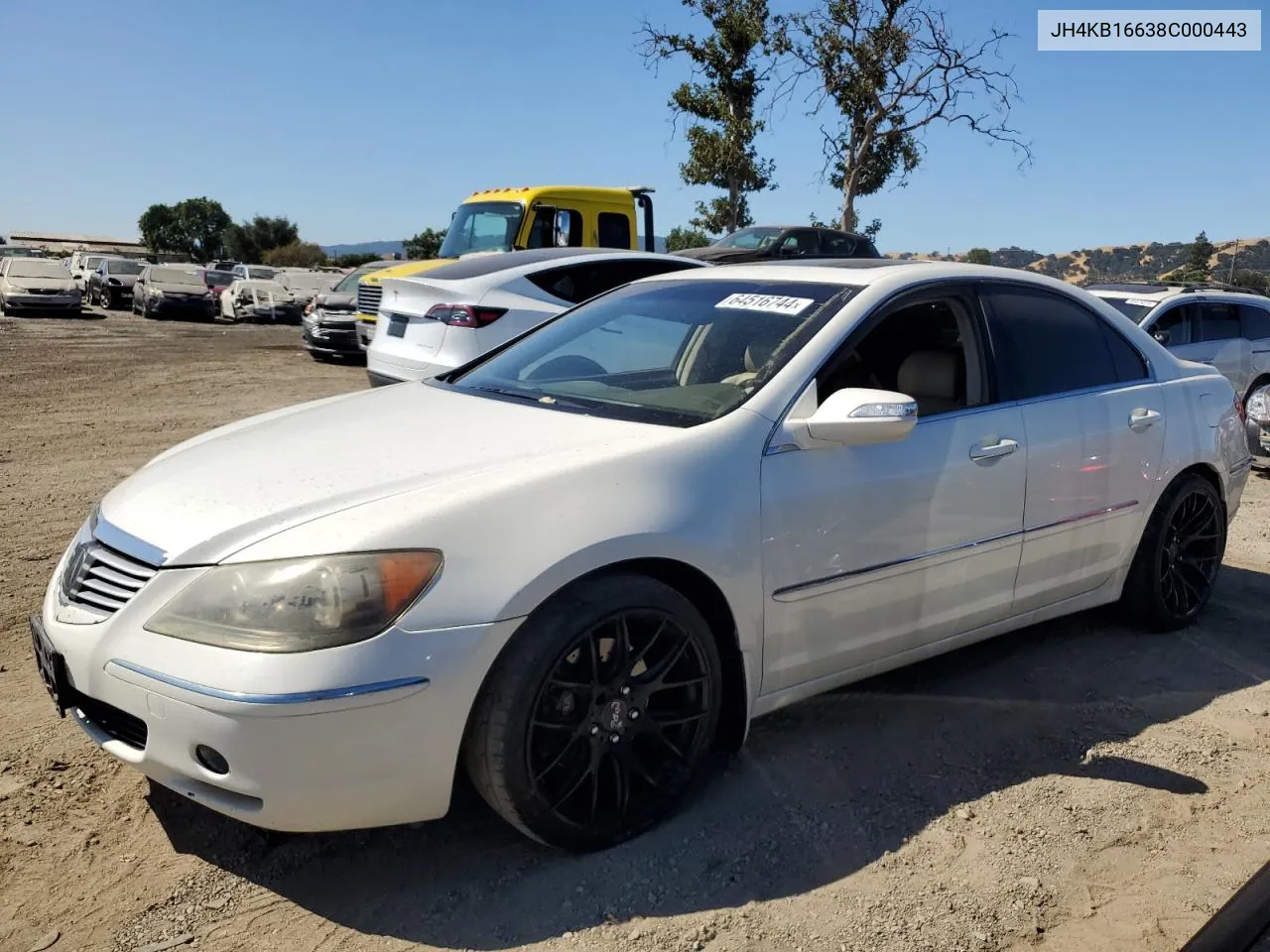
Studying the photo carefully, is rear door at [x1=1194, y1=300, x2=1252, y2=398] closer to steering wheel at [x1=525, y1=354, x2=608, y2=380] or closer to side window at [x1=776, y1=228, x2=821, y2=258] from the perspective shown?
side window at [x1=776, y1=228, x2=821, y2=258]

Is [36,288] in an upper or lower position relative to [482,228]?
lower

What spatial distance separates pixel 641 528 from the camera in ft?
8.86

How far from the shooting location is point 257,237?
80.1 meters

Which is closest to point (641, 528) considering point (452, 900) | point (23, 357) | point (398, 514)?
point (398, 514)

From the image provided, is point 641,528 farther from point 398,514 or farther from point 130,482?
point 130,482

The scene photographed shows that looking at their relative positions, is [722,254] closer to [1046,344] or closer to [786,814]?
[1046,344]

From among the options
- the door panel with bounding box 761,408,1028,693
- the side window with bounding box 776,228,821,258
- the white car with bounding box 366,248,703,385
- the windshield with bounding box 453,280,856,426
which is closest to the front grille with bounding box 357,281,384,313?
the white car with bounding box 366,248,703,385

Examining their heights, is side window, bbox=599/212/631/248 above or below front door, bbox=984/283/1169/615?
above

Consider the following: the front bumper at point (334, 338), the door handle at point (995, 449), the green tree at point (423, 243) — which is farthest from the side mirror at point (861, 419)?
the green tree at point (423, 243)

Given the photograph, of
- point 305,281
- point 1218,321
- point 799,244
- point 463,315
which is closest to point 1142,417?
point 463,315

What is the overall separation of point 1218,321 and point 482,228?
27.6 ft

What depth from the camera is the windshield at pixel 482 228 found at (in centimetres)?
1242

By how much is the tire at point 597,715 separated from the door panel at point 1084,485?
155cm

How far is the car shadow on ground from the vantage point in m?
2.58
